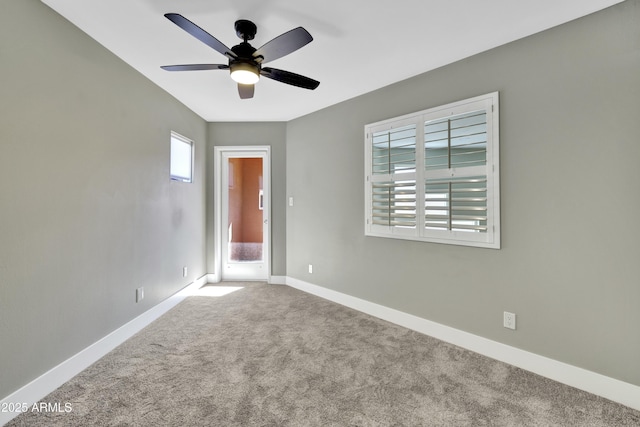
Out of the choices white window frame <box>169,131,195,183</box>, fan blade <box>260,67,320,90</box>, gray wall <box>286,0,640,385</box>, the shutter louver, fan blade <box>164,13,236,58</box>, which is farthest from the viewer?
white window frame <box>169,131,195,183</box>

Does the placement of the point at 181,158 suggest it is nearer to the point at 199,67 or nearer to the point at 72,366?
the point at 199,67

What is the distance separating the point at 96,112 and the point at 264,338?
7.84ft

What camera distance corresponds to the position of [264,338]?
109 inches

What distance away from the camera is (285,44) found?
1869mm

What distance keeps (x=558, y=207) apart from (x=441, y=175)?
2.99ft

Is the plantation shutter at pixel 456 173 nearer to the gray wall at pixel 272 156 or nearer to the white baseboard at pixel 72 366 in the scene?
the gray wall at pixel 272 156

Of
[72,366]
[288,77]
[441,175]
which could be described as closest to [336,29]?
[288,77]

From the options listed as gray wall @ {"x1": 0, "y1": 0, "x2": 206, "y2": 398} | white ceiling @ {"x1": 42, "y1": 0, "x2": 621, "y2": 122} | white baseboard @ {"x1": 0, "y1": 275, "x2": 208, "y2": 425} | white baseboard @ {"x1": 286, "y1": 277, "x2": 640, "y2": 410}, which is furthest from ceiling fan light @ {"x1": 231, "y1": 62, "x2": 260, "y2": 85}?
white baseboard @ {"x1": 286, "y1": 277, "x2": 640, "y2": 410}

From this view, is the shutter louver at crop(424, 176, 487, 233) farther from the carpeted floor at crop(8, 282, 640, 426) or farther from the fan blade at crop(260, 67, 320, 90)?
the fan blade at crop(260, 67, 320, 90)

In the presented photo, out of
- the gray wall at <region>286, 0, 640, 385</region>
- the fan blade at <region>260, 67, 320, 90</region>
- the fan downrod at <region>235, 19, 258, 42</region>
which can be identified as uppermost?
the fan downrod at <region>235, 19, 258, 42</region>

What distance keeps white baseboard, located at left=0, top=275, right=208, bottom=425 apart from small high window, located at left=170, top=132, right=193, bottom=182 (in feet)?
5.36

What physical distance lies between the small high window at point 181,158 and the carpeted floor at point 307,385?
1899 mm

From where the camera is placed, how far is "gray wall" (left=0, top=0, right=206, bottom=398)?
1.77 m

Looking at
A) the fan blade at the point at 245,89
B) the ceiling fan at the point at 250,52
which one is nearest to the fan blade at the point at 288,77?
the ceiling fan at the point at 250,52
